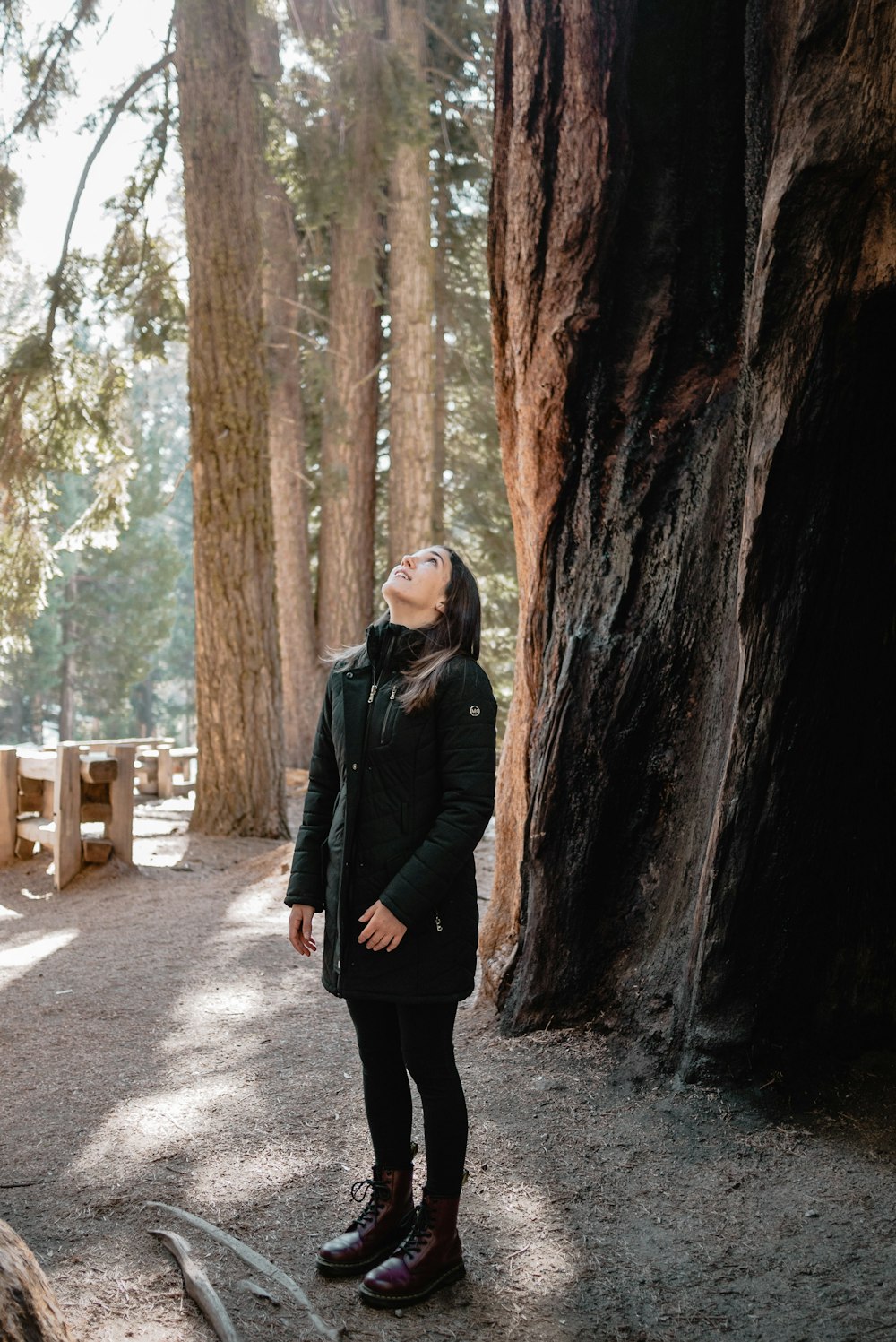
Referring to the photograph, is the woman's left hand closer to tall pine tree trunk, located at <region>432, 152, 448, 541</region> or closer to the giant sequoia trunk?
the giant sequoia trunk

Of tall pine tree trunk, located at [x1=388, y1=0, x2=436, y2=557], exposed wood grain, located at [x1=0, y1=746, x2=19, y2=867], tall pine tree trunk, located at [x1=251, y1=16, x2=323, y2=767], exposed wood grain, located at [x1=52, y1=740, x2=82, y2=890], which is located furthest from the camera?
tall pine tree trunk, located at [x1=251, y1=16, x2=323, y2=767]

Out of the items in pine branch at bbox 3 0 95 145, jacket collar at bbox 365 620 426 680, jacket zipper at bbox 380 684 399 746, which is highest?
pine branch at bbox 3 0 95 145

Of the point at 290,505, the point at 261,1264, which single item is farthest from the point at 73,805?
the point at 290,505

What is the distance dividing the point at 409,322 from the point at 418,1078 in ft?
38.8

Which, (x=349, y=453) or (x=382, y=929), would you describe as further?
→ (x=349, y=453)

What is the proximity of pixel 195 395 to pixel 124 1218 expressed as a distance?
24.4ft

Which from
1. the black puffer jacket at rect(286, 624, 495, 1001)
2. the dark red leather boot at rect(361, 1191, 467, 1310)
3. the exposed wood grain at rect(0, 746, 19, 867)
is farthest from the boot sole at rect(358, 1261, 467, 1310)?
the exposed wood grain at rect(0, 746, 19, 867)

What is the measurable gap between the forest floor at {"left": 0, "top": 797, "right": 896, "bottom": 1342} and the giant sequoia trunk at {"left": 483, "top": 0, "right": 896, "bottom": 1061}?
1.17ft

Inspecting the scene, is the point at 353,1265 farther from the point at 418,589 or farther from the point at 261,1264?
the point at 418,589

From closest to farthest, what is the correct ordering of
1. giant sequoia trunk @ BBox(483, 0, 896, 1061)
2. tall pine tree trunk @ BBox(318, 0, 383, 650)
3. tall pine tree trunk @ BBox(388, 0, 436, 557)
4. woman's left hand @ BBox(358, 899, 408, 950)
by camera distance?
woman's left hand @ BBox(358, 899, 408, 950)
giant sequoia trunk @ BBox(483, 0, 896, 1061)
tall pine tree trunk @ BBox(388, 0, 436, 557)
tall pine tree trunk @ BBox(318, 0, 383, 650)

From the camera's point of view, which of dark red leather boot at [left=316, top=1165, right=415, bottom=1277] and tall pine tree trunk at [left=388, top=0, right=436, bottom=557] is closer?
dark red leather boot at [left=316, top=1165, right=415, bottom=1277]

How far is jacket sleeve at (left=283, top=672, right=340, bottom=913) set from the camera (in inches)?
118

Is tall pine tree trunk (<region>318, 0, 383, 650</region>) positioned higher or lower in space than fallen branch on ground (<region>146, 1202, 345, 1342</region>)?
higher

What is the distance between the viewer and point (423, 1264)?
9.14ft
